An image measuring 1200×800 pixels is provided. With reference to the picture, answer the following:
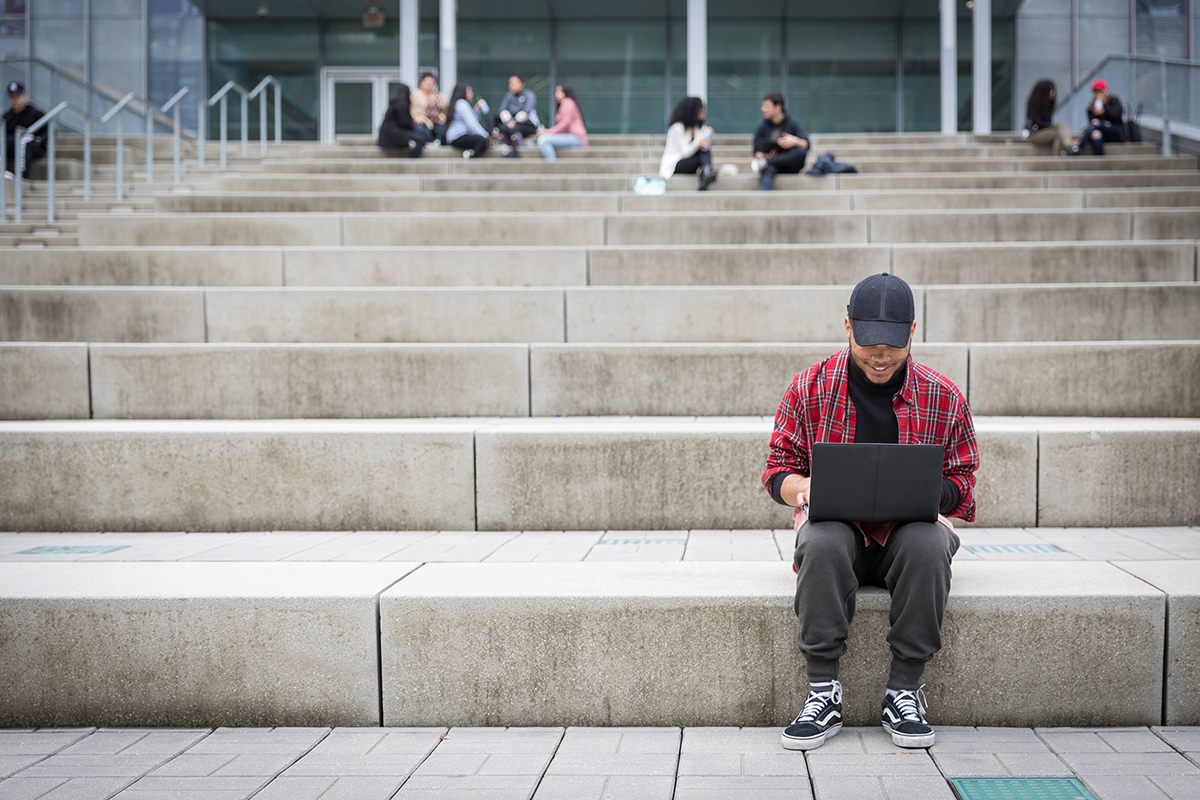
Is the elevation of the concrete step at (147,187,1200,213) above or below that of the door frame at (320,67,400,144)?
below

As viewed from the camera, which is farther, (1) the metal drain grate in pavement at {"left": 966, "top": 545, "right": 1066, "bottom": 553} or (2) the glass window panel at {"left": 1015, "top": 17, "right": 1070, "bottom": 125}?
(2) the glass window panel at {"left": 1015, "top": 17, "right": 1070, "bottom": 125}

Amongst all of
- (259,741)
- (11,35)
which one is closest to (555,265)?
(259,741)

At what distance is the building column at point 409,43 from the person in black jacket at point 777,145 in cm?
851

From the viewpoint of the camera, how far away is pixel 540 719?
10.6ft

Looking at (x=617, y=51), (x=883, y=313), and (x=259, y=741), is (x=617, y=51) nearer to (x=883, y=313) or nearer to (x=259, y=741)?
(x=883, y=313)

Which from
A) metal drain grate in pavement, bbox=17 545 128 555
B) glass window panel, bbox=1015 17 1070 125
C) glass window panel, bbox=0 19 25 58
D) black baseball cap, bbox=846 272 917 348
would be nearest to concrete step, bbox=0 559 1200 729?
black baseball cap, bbox=846 272 917 348

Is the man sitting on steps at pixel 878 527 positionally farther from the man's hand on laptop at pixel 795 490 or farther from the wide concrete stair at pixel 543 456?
the wide concrete stair at pixel 543 456

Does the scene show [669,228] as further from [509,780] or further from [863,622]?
[509,780]

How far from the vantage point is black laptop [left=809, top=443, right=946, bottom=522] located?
2.98m

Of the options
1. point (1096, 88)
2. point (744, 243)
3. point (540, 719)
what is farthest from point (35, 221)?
point (1096, 88)

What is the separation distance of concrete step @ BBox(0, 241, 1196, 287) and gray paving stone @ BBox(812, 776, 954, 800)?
4.81 metres

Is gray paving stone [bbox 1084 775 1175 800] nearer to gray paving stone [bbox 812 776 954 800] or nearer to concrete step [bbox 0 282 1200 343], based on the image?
gray paving stone [bbox 812 776 954 800]

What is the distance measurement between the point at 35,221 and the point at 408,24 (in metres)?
8.62

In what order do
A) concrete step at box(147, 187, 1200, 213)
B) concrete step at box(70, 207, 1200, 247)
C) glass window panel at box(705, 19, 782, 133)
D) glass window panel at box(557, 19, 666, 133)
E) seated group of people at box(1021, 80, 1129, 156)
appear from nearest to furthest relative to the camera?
1. concrete step at box(70, 207, 1200, 247)
2. concrete step at box(147, 187, 1200, 213)
3. seated group of people at box(1021, 80, 1129, 156)
4. glass window panel at box(705, 19, 782, 133)
5. glass window panel at box(557, 19, 666, 133)
